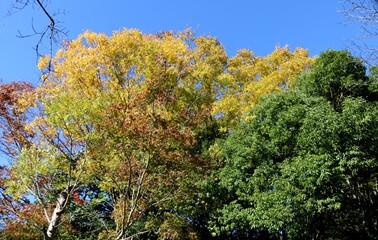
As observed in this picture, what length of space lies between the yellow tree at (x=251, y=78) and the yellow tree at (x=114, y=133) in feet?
9.06

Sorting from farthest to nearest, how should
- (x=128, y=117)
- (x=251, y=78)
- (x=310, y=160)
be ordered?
(x=251, y=78)
(x=310, y=160)
(x=128, y=117)

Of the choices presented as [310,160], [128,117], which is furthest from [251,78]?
[128,117]

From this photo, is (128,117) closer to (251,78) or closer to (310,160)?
(310,160)

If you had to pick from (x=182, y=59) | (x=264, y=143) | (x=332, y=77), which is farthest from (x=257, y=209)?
(x=182, y=59)

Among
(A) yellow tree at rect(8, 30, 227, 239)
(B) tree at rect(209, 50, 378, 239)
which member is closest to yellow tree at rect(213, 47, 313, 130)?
(B) tree at rect(209, 50, 378, 239)

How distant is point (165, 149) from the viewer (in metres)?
7.22

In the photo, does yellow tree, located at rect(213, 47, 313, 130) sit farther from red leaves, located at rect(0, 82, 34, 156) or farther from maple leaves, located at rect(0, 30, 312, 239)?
red leaves, located at rect(0, 82, 34, 156)

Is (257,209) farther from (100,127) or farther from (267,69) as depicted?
(267,69)

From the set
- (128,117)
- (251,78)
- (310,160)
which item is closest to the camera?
(128,117)

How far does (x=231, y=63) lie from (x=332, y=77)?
5.76 m

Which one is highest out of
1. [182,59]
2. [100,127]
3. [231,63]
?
[231,63]

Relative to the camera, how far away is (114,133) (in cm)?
706

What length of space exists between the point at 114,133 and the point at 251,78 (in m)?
8.61

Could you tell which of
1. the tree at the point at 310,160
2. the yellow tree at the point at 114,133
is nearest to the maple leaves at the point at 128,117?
the yellow tree at the point at 114,133
